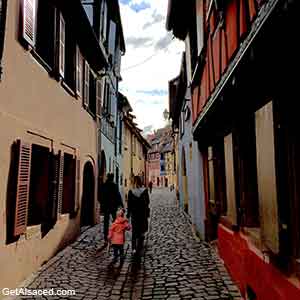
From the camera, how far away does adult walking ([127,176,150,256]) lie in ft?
27.8

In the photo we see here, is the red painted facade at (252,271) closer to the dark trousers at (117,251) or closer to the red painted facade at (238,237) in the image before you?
the red painted facade at (238,237)

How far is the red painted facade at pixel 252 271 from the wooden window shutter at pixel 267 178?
0.30 meters

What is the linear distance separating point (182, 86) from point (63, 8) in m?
6.30

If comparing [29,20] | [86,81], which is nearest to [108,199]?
[86,81]

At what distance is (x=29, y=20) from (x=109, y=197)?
488 cm

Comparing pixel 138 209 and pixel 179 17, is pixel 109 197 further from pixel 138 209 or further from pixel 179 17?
pixel 179 17

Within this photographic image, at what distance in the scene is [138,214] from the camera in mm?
8594

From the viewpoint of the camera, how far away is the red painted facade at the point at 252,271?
3.35m

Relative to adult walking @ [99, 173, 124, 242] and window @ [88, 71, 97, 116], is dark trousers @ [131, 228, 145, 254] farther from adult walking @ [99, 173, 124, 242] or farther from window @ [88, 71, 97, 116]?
window @ [88, 71, 97, 116]

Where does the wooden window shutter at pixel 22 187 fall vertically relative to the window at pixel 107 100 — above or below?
below

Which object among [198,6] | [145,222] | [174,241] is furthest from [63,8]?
[174,241]

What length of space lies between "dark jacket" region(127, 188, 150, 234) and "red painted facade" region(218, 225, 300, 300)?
6.83ft

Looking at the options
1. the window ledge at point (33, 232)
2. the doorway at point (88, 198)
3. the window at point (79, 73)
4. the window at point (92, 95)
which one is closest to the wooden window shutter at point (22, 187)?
the window ledge at point (33, 232)

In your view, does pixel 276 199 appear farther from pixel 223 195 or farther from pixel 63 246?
pixel 63 246
